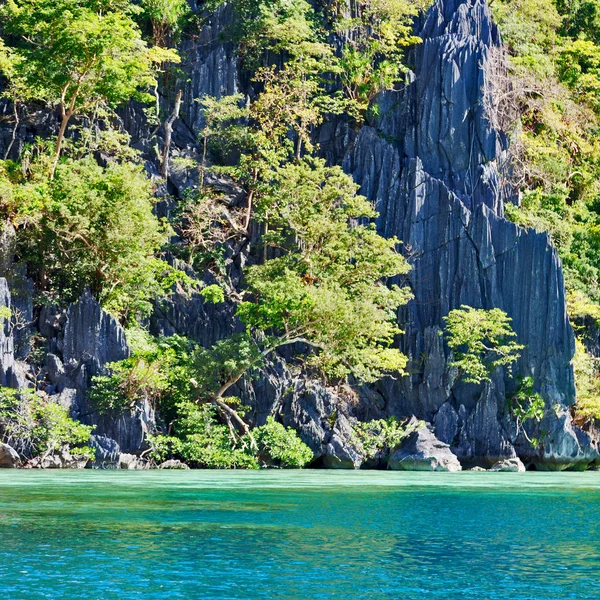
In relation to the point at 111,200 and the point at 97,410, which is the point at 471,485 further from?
the point at 111,200

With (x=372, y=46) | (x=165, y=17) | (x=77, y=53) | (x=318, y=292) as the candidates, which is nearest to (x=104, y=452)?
(x=318, y=292)

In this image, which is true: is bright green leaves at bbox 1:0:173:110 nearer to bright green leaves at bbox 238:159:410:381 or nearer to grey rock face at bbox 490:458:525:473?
bright green leaves at bbox 238:159:410:381

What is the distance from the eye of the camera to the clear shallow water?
779cm

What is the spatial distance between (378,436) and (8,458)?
11440 millimetres

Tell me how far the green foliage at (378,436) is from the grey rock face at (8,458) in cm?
1032

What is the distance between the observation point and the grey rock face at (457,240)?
31781 millimetres

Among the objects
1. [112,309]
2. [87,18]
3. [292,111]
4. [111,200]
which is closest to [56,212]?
[111,200]

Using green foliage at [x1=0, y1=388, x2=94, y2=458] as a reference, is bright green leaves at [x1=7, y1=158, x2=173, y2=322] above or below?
above

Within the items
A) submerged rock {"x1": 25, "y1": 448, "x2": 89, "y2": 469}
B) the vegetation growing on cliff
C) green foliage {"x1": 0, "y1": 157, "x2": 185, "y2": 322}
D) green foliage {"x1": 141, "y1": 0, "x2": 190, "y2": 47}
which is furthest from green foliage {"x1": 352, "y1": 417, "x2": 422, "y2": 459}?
green foliage {"x1": 141, "y1": 0, "x2": 190, "y2": 47}

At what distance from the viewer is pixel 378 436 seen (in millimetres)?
30141

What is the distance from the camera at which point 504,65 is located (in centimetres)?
3716

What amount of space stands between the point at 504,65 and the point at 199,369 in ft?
58.9

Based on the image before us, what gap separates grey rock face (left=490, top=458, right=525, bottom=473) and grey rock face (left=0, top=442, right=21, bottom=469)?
14467mm

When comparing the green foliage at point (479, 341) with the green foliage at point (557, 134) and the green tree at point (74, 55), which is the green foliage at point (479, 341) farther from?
the green tree at point (74, 55)
